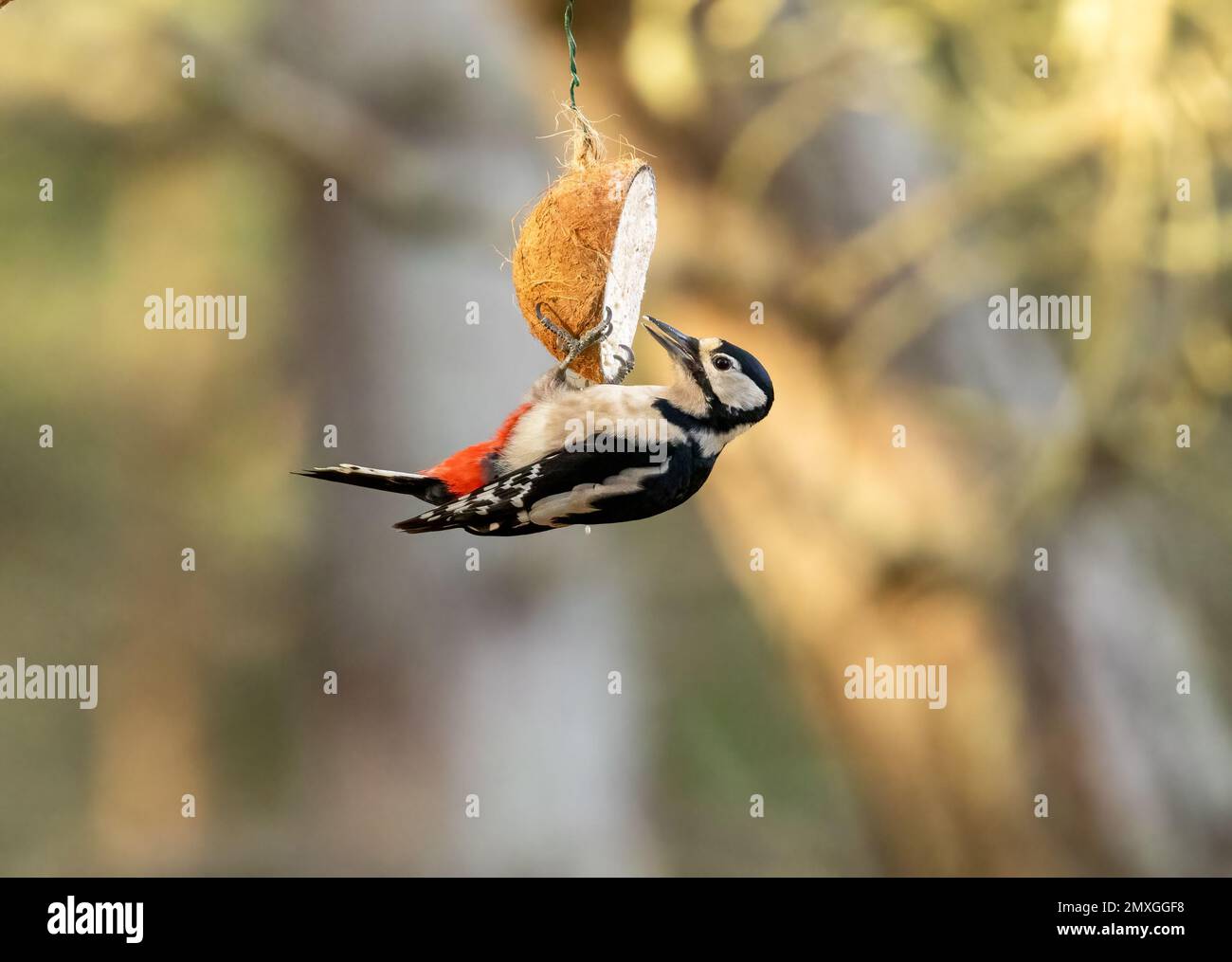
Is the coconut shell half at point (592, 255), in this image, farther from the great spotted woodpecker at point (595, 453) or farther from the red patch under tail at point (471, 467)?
the red patch under tail at point (471, 467)

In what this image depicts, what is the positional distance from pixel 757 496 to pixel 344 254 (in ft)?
5.28

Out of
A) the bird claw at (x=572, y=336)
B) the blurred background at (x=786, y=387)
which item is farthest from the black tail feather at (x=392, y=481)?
the blurred background at (x=786, y=387)

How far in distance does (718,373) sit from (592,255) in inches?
10.1

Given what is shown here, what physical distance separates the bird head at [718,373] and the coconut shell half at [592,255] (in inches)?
3.0

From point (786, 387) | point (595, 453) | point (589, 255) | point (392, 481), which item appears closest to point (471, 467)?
point (392, 481)

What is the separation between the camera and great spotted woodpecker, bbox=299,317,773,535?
172 cm

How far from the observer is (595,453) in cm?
173

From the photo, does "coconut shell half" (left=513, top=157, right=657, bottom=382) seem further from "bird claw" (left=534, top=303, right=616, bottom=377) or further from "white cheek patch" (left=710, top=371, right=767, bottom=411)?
"white cheek patch" (left=710, top=371, right=767, bottom=411)

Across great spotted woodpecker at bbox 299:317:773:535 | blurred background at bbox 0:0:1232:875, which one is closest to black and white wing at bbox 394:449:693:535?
great spotted woodpecker at bbox 299:317:773:535

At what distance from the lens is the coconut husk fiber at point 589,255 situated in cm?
178

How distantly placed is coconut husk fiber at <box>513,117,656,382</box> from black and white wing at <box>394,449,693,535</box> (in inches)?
6.0

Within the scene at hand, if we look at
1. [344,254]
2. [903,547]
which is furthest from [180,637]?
[903,547]

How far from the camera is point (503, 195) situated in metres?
3.77

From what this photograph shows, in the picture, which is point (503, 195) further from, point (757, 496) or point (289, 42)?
point (757, 496)
